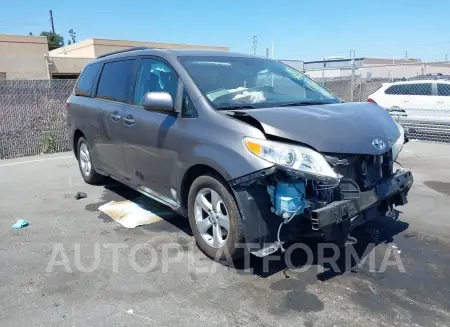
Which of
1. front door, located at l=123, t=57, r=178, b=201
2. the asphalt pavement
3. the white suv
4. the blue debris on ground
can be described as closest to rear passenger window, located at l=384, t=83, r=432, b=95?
the white suv

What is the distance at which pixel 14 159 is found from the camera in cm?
905

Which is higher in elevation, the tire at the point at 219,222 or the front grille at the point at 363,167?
the front grille at the point at 363,167

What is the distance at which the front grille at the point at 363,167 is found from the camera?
3.18 metres

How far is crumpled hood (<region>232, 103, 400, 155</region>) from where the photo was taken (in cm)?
313

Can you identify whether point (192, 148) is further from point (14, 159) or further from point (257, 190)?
point (14, 159)

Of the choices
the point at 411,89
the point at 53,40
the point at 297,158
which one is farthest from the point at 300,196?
the point at 53,40

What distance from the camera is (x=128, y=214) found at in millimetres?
4953

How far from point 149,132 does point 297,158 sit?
175cm

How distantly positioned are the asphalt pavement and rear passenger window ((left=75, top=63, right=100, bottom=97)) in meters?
1.91

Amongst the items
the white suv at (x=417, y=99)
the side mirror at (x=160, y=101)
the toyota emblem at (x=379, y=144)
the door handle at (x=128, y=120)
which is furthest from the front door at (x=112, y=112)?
the white suv at (x=417, y=99)

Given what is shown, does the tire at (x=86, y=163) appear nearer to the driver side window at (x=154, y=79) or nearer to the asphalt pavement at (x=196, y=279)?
the asphalt pavement at (x=196, y=279)

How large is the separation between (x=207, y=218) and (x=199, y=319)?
988 millimetres

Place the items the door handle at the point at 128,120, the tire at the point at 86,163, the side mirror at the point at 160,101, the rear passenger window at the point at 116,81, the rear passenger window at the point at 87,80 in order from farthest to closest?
the tire at the point at 86,163 → the rear passenger window at the point at 87,80 → the rear passenger window at the point at 116,81 → the door handle at the point at 128,120 → the side mirror at the point at 160,101

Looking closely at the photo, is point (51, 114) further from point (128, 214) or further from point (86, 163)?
point (128, 214)
